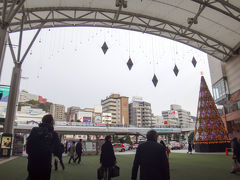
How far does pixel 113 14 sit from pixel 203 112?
14601 millimetres

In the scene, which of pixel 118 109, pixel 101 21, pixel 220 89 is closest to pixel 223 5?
pixel 101 21

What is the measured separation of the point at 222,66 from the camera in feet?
87.6

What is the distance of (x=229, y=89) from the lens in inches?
998

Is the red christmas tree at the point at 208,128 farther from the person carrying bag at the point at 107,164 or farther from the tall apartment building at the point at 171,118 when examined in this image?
the tall apartment building at the point at 171,118

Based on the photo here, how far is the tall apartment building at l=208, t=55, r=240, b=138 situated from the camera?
23.2 m

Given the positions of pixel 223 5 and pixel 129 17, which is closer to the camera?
pixel 223 5

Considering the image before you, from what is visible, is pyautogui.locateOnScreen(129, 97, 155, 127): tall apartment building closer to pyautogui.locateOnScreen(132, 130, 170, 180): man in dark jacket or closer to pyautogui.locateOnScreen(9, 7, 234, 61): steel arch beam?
pyautogui.locateOnScreen(9, 7, 234, 61): steel arch beam

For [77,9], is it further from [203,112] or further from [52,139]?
[203,112]

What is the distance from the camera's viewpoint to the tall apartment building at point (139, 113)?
115m

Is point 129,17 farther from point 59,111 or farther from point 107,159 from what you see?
point 59,111

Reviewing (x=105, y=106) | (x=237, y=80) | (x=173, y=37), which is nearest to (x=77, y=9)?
(x=173, y=37)

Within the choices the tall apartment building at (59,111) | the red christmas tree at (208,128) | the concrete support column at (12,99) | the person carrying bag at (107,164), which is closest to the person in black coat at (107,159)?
the person carrying bag at (107,164)

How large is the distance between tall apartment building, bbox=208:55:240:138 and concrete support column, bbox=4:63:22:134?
22.5 meters

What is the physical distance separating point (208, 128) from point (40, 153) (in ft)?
70.5
